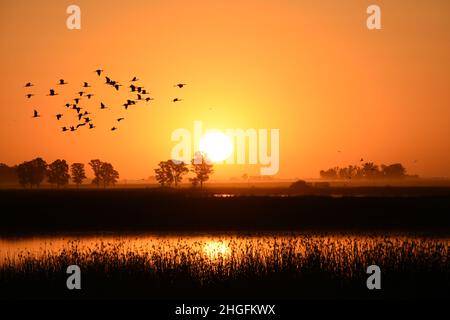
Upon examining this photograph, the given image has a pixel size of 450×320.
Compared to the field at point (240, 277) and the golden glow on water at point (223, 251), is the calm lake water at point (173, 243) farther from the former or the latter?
the field at point (240, 277)

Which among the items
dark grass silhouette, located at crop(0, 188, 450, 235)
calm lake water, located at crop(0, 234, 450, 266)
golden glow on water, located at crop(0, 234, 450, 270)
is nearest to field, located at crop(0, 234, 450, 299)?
golden glow on water, located at crop(0, 234, 450, 270)

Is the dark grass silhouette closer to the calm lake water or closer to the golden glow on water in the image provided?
the calm lake water

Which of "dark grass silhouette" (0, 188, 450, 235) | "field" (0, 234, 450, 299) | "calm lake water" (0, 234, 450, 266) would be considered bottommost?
"dark grass silhouette" (0, 188, 450, 235)

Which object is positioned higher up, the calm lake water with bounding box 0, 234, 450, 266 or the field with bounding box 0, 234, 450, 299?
the field with bounding box 0, 234, 450, 299

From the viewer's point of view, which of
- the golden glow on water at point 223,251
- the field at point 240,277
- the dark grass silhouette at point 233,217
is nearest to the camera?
the field at point 240,277

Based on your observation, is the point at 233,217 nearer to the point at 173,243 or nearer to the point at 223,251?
the point at 173,243

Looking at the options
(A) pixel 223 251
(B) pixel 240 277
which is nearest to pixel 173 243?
(A) pixel 223 251

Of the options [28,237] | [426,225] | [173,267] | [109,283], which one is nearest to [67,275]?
[109,283]

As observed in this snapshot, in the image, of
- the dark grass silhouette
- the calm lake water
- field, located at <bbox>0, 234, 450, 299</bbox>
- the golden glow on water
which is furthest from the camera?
the dark grass silhouette

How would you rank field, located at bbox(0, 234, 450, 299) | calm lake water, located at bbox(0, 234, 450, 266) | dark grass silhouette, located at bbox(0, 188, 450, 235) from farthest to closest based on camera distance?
1. dark grass silhouette, located at bbox(0, 188, 450, 235)
2. calm lake water, located at bbox(0, 234, 450, 266)
3. field, located at bbox(0, 234, 450, 299)

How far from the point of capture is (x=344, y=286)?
24312 mm

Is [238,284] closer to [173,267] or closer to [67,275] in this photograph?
[173,267]

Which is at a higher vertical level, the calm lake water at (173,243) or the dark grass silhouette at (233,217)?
the calm lake water at (173,243)

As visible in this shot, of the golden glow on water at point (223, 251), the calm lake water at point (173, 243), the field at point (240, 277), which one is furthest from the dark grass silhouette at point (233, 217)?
the field at point (240, 277)
